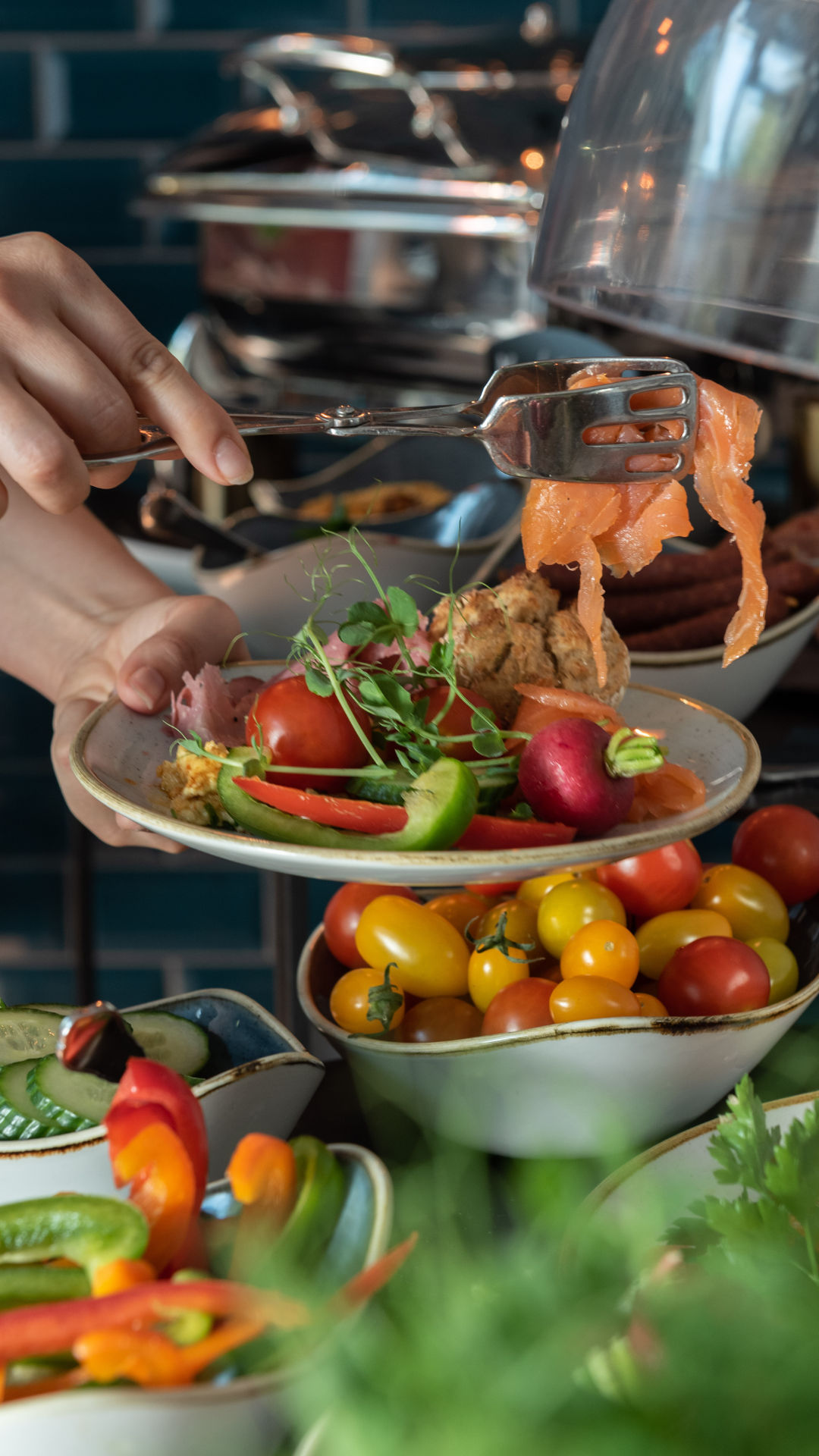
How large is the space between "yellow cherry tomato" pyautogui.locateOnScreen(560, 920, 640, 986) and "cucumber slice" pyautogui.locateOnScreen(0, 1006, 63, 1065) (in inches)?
11.0

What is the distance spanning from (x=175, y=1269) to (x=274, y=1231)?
1.5 inches

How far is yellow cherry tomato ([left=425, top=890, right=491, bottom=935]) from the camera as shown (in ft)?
2.69

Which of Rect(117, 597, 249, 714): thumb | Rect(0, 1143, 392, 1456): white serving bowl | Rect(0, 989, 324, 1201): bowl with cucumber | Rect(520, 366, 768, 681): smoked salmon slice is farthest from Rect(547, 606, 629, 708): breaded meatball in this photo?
Rect(0, 1143, 392, 1456): white serving bowl

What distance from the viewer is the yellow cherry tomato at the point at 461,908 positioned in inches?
32.2

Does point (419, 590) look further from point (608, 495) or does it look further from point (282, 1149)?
point (282, 1149)

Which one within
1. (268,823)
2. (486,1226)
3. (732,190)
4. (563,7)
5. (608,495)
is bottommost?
(486,1226)

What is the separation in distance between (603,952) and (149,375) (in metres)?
0.43

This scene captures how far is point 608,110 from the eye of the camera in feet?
3.10

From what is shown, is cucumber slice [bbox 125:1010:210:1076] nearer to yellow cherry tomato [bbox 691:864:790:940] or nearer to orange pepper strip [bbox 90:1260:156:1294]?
orange pepper strip [bbox 90:1260:156:1294]

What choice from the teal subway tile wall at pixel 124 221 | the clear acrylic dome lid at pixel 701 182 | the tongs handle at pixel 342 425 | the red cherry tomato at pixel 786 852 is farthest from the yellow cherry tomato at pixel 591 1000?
the teal subway tile wall at pixel 124 221

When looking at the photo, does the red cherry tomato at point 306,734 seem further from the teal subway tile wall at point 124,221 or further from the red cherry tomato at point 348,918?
the teal subway tile wall at point 124,221

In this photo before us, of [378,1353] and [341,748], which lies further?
[341,748]

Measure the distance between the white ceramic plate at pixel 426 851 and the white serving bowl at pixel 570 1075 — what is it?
0.29 feet

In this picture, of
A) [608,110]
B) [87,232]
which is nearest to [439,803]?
[608,110]
